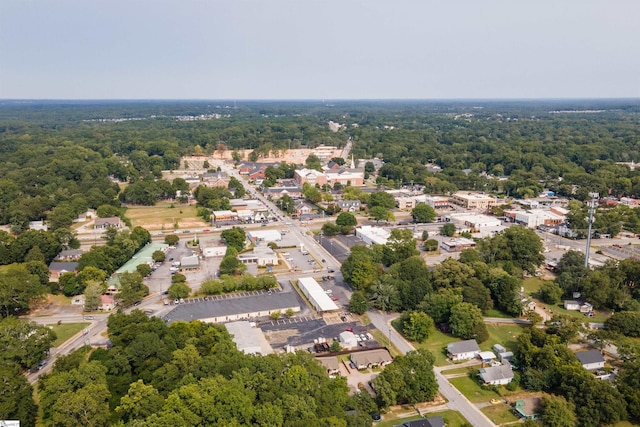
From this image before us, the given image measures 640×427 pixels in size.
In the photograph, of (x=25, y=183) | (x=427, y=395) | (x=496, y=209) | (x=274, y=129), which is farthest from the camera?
(x=274, y=129)

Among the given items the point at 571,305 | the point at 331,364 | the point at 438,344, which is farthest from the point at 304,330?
the point at 571,305

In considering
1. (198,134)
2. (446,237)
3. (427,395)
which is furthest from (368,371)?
(198,134)

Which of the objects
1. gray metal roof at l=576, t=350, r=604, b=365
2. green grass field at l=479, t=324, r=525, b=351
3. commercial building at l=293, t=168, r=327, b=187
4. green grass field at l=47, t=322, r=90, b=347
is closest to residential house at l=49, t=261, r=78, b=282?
green grass field at l=47, t=322, r=90, b=347

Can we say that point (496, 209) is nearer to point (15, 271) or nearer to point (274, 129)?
point (15, 271)

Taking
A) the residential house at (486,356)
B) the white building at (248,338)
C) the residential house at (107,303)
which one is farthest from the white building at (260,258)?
the residential house at (486,356)

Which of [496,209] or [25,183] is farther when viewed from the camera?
[25,183]

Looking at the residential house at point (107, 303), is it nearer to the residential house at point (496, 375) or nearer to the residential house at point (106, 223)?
the residential house at point (106, 223)

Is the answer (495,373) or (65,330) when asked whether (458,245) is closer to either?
(495,373)
